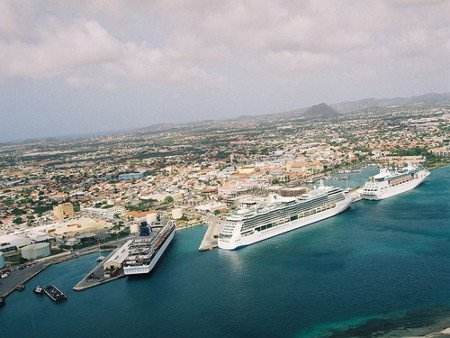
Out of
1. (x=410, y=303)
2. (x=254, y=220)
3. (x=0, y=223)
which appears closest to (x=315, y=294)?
(x=410, y=303)

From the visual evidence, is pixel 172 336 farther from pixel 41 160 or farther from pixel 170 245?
pixel 41 160

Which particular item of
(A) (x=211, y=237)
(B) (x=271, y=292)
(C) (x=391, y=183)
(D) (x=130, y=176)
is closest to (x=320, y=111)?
(D) (x=130, y=176)

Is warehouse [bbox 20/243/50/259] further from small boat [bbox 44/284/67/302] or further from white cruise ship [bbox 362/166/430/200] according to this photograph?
white cruise ship [bbox 362/166/430/200]

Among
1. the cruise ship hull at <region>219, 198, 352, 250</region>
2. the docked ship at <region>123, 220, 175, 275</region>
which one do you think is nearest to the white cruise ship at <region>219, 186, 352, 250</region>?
the cruise ship hull at <region>219, 198, 352, 250</region>

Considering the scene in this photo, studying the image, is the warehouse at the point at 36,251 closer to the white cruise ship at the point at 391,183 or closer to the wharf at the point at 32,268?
the wharf at the point at 32,268

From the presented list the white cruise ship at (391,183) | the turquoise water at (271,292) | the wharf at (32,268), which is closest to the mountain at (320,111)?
the white cruise ship at (391,183)

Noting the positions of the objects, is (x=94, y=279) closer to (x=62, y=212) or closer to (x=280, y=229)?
(x=280, y=229)
